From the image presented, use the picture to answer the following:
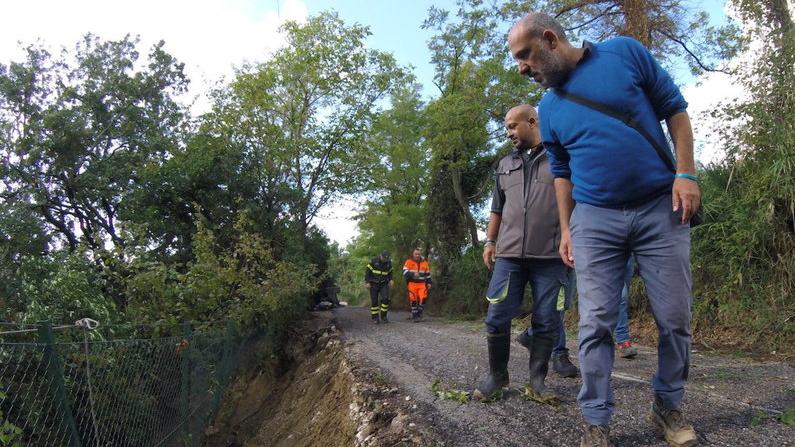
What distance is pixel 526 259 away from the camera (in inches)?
132

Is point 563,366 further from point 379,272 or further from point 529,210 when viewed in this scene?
point 379,272

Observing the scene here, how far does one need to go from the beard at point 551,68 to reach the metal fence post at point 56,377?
9.83ft

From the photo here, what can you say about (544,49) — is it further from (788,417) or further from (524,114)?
(788,417)

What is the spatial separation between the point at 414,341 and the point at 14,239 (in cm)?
1540

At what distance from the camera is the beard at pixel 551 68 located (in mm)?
2459

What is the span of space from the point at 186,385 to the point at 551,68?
4.90m

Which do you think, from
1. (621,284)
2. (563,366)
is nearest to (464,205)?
(563,366)

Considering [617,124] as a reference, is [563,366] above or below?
below

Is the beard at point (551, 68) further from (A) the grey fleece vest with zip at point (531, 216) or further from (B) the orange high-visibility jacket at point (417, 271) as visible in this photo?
(B) the orange high-visibility jacket at point (417, 271)

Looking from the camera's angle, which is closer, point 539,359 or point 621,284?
point 621,284

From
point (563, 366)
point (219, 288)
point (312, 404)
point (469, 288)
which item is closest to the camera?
point (563, 366)

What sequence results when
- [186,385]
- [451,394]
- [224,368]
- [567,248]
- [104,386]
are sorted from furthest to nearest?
[224,368] → [186,385] → [104,386] → [451,394] → [567,248]

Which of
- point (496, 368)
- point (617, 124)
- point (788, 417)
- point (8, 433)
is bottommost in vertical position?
point (8, 433)

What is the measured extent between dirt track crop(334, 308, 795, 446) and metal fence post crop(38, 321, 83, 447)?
211cm
